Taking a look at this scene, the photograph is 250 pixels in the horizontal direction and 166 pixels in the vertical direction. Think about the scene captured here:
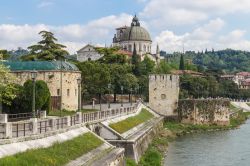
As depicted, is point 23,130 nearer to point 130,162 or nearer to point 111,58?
point 130,162

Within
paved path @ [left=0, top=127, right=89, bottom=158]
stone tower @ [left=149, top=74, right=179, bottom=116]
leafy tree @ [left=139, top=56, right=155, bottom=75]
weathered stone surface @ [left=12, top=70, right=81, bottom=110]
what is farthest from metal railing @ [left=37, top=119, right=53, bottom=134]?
leafy tree @ [left=139, top=56, right=155, bottom=75]

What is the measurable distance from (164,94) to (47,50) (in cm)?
1724

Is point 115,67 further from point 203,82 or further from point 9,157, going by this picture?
point 9,157

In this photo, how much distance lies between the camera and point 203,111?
71312 millimetres

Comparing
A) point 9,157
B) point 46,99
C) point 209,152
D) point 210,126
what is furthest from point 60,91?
point 9,157

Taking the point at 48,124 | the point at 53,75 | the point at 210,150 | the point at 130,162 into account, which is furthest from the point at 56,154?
the point at 53,75

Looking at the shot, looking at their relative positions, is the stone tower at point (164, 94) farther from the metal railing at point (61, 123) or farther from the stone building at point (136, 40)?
the stone building at point (136, 40)

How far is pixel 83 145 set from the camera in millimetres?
26062

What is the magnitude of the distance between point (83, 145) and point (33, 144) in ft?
16.2

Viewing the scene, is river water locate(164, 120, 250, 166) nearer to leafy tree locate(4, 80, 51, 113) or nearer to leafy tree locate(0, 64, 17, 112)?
leafy tree locate(4, 80, 51, 113)

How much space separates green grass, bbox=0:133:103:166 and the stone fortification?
1685 inches

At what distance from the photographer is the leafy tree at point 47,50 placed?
231 feet

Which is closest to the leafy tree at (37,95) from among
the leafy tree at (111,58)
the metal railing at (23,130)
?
the metal railing at (23,130)

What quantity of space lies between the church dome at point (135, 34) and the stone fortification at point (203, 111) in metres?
82.2
